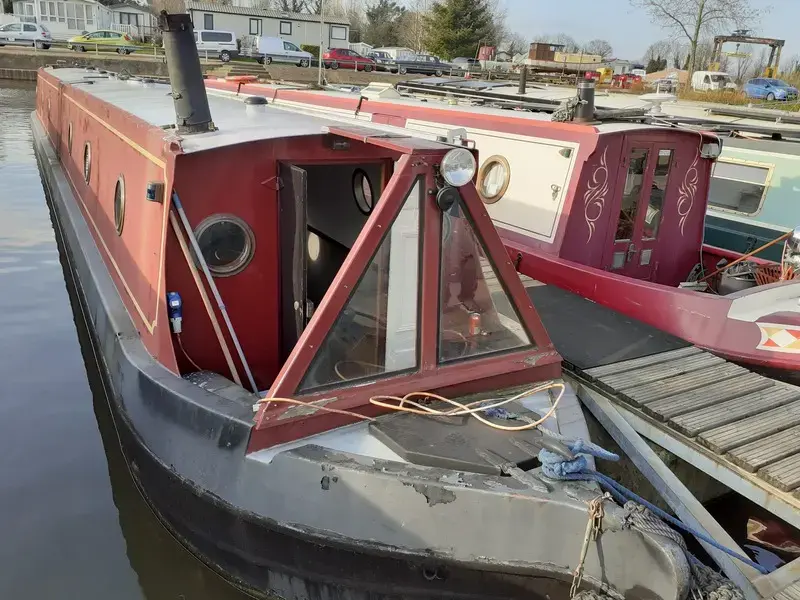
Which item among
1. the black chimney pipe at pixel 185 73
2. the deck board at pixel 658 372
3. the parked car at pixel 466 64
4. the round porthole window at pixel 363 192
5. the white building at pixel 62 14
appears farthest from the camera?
the white building at pixel 62 14

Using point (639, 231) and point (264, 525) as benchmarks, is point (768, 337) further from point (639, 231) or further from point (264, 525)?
point (264, 525)

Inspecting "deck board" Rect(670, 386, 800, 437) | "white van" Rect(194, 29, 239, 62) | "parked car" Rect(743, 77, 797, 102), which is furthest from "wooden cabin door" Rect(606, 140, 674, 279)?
"white van" Rect(194, 29, 239, 62)

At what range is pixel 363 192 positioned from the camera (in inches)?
188

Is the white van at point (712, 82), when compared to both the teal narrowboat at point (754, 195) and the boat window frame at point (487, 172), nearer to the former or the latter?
the teal narrowboat at point (754, 195)

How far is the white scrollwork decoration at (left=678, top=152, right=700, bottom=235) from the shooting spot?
654 cm

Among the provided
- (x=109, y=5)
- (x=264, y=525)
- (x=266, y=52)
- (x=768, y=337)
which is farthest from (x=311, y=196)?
(x=109, y=5)

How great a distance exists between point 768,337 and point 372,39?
227 feet

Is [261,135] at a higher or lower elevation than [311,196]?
higher

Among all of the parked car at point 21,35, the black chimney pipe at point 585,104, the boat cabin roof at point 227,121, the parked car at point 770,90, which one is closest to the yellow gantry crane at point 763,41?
the parked car at point 770,90

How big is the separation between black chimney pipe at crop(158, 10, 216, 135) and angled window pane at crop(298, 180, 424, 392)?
4.82 feet

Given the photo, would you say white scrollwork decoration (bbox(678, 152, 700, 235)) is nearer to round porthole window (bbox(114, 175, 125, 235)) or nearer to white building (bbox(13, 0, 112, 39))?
round porthole window (bbox(114, 175, 125, 235))

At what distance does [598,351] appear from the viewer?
4.78 meters

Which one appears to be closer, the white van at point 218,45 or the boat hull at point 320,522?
the boat hull at point 320,522

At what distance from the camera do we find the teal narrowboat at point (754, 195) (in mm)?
7723
